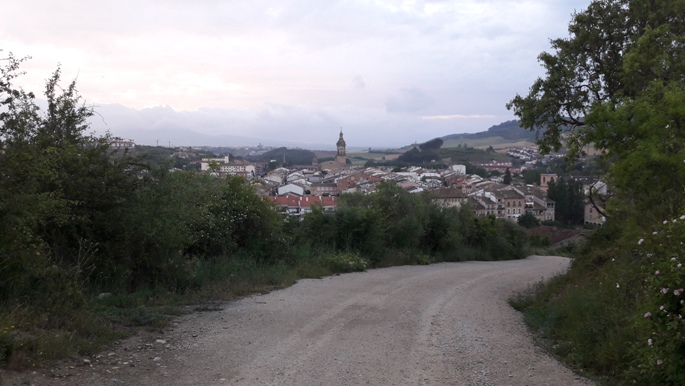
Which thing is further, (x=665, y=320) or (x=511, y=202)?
(x=511, y=202)

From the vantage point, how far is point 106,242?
1083 centimetres

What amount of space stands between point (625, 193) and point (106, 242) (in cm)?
947

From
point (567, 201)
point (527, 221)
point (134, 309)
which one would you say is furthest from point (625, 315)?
point (567, 201)

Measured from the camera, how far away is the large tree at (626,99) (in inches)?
361

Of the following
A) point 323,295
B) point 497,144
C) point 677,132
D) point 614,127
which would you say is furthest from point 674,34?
point 497,144

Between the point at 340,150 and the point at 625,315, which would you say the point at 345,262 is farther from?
the point at 340,150

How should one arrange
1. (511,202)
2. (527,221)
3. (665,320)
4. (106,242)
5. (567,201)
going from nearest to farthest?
(665,320) < (106,242) < (527,221) < (567,201) < (511,202)

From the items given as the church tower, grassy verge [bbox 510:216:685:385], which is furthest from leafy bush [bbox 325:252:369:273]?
the church tower

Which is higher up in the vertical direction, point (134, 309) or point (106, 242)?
point (106, 242)

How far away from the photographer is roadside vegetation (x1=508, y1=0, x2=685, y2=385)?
548 centimetres

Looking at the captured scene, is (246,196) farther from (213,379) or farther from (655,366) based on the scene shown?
(655,366)

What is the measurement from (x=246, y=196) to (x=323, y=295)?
18.4ft

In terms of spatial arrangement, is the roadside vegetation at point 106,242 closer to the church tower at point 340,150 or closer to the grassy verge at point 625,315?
the grassy verge at point 625,315

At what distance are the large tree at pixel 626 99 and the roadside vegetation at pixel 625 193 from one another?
27 millimetres
